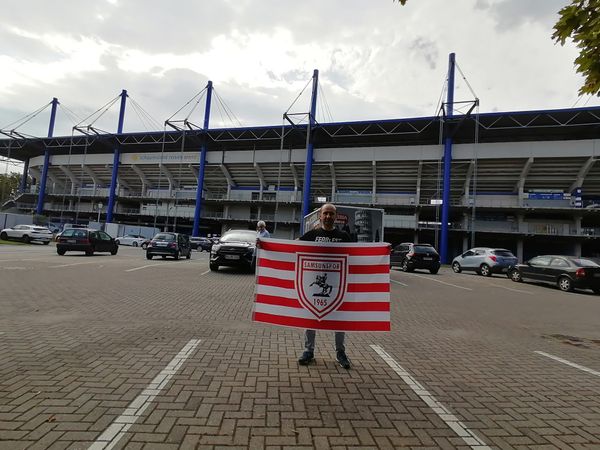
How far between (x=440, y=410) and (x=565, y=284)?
15402mm

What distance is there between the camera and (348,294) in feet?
14.1

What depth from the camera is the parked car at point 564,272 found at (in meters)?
14.5

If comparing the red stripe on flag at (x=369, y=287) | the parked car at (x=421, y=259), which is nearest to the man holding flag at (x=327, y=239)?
the red stripe on flag at (x=369, y=287)

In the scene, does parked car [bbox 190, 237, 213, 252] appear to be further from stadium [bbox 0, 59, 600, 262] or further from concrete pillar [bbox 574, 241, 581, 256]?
concrete pillar [bbox 574, 241, 581, 256]

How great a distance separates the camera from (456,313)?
28.1 ft

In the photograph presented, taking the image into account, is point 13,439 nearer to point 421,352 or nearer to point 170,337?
point 170,337

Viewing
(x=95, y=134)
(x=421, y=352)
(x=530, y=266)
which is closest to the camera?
(x=421, y=352)

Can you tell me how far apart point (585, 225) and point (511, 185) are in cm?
1127

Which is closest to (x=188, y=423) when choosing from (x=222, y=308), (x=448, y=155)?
(x=222, y=308)

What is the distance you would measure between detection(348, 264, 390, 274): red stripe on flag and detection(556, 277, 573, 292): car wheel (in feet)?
47.9

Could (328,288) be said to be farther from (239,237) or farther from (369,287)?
(239,237)

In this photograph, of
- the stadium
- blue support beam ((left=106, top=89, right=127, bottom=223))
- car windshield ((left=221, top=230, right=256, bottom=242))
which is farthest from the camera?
blue support beam ((left=106, top=89, right=127, bottom=223))

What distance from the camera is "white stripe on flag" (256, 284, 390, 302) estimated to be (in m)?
4.32

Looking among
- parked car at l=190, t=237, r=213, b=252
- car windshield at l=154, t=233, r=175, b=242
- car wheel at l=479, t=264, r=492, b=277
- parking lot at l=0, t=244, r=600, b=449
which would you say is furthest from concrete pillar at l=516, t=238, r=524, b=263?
parking lot at l=0, t=244, r=600, b=449
